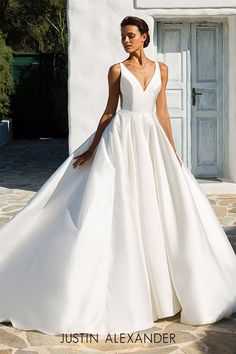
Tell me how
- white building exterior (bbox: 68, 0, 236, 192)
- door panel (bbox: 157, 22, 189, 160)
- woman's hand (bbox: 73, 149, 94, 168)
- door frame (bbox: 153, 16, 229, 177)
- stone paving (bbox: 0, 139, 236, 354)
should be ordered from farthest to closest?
door panel (bbox: 157, 22, 189, 160) < door frame (bbox: 153, 16, 229, 177) < white building exterior (bbox: 68, 0, 236, 192) < woman's hand (bbox: 73, 149, 94, 168) < stone paving (bbox: 0, 139, 236, 354)

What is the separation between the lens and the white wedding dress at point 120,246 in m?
3.55

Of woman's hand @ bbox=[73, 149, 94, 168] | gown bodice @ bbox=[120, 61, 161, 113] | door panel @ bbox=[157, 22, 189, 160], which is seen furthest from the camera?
door panel @ bbox=[157, 22, 189, 160]

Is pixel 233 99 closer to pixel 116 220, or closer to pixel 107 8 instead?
pixel 107 8

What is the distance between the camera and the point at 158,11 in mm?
8180

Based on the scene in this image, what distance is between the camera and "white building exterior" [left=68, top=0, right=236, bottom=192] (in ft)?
27.1

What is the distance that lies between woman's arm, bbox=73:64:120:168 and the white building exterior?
4536mm

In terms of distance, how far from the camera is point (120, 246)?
143 inches

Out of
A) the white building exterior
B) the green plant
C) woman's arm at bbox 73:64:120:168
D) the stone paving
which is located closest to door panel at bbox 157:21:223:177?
the white building exterior

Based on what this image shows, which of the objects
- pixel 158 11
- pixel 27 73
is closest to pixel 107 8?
pixel 158 11

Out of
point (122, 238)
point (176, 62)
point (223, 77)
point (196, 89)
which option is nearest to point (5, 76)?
point (176, 62)

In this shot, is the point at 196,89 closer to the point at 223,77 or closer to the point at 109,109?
the point at 223,77

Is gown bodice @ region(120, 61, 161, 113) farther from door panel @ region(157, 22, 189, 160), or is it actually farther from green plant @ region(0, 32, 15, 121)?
green plant @ region(0, 32, 15, 121)

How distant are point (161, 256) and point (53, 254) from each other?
0.66 metres

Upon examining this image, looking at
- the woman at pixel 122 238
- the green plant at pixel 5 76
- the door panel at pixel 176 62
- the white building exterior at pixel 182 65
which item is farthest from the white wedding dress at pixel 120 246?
the green plant at pixel 5 76
